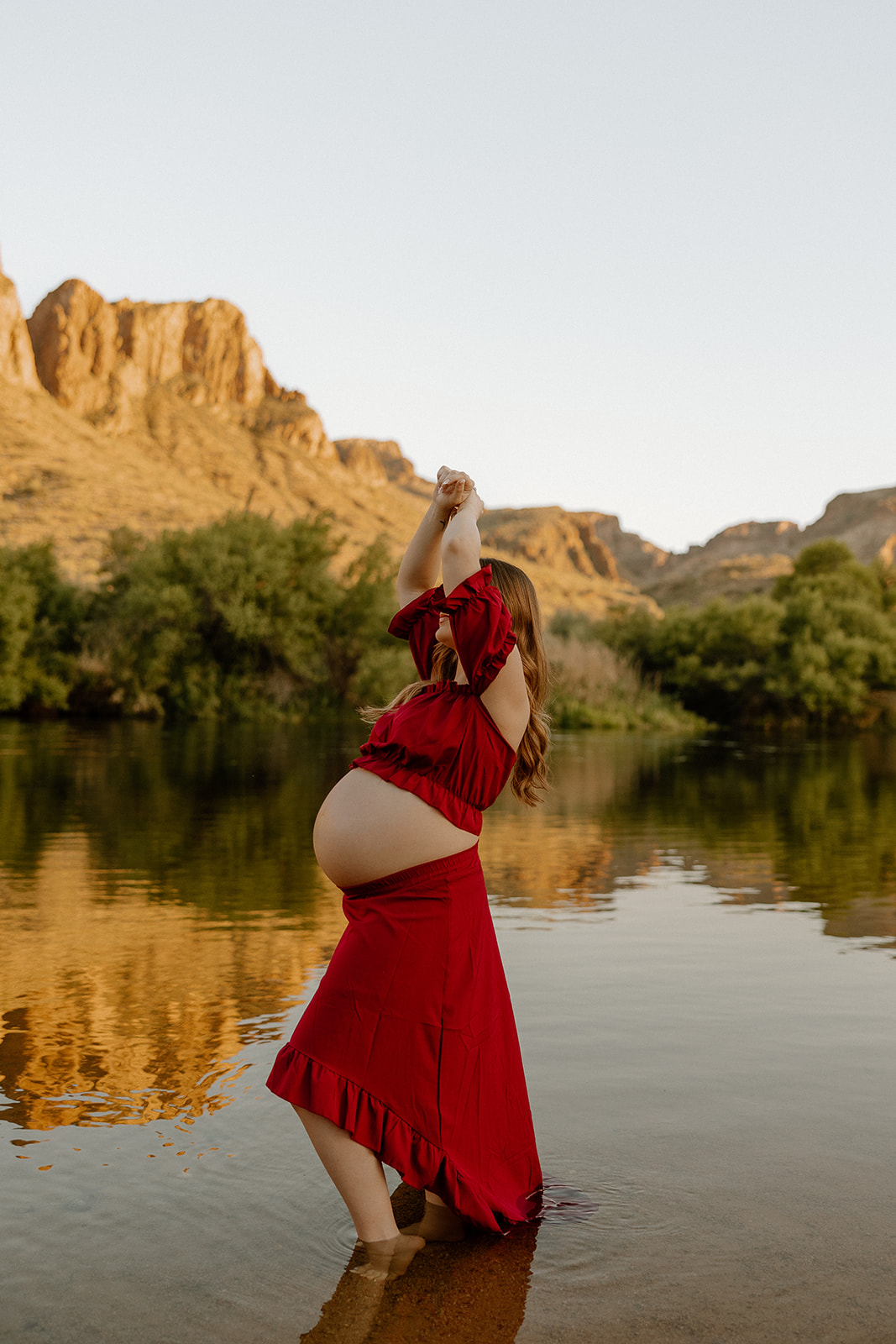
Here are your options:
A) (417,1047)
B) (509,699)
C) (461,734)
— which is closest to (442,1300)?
(417,1047)

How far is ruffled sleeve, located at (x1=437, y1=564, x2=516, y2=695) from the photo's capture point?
3078 millimetres

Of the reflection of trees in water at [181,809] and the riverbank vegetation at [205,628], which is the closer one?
the reflection of trees in water at [181,809]

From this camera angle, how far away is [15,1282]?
9.44ft

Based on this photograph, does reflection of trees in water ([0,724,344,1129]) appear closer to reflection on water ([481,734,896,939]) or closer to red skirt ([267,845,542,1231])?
red skirt ([267,845,542,1231])

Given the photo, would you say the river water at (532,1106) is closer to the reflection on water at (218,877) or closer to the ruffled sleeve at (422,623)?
the reflection on water at (218,877)

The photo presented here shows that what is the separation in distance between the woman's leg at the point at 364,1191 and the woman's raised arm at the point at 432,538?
1.45m

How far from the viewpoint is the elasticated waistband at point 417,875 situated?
3129 mm

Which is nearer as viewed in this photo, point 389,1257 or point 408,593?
point 389,1257

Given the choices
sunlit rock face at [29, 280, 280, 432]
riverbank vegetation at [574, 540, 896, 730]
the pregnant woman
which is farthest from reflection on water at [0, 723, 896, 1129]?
sunlit rock face at [29, 280, 280, 432]

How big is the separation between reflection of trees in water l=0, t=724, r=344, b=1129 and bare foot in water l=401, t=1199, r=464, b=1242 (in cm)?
114

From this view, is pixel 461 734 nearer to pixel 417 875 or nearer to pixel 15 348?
pixel 417 875

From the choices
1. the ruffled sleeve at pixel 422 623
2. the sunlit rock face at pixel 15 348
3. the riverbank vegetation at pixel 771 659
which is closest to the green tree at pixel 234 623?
the riverbank vegetation at pixel 771 659

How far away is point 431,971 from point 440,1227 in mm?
708

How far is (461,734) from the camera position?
3.16m
